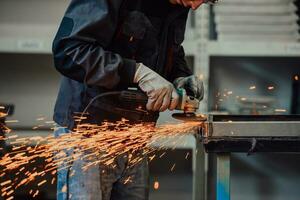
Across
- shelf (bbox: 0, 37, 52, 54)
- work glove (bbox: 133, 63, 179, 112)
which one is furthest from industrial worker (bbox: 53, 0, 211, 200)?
shelf (bbox: 0, 37, 52, 54)

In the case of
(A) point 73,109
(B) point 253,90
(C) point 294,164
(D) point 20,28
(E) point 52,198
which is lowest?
(E) point 52,198

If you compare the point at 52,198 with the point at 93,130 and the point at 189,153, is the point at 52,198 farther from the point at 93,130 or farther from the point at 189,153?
the point at 93,130

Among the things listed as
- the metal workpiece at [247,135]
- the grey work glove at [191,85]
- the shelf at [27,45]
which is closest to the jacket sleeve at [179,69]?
the grey work glove at [191,85]

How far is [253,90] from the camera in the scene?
2.29 m

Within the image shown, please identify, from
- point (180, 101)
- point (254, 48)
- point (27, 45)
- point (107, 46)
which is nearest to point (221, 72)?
point (254, 48)

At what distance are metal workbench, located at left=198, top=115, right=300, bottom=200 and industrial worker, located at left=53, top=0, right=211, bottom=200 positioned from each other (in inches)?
6.3

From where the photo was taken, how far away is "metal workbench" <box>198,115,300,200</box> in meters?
1.20

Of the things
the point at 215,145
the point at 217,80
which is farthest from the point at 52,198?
the point at 215,145

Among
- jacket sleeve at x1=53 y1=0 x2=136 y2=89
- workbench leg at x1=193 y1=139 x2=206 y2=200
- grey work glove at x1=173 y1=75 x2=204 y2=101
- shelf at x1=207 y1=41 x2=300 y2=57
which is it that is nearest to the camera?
jacket sleeve at x1=53 y1=0 x2=136 y2=89

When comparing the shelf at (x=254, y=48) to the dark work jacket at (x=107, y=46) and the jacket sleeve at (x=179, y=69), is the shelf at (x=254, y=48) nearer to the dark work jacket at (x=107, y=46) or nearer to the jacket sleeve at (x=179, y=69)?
the jacket sleeve at (x=179, y=69)

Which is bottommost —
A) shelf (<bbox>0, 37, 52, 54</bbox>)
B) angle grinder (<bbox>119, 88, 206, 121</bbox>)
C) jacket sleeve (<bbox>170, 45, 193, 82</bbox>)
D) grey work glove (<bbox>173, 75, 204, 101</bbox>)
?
angle grinder (<bbox>119, 88, 206, 121</bbox>)

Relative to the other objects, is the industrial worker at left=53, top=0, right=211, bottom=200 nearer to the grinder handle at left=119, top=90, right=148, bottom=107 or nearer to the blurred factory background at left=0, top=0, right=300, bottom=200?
the grinder handle at left=119, top=90, right=148, bottom=107

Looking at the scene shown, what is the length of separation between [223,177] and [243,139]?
104 millimetres

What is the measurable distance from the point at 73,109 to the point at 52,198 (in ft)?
3.81
